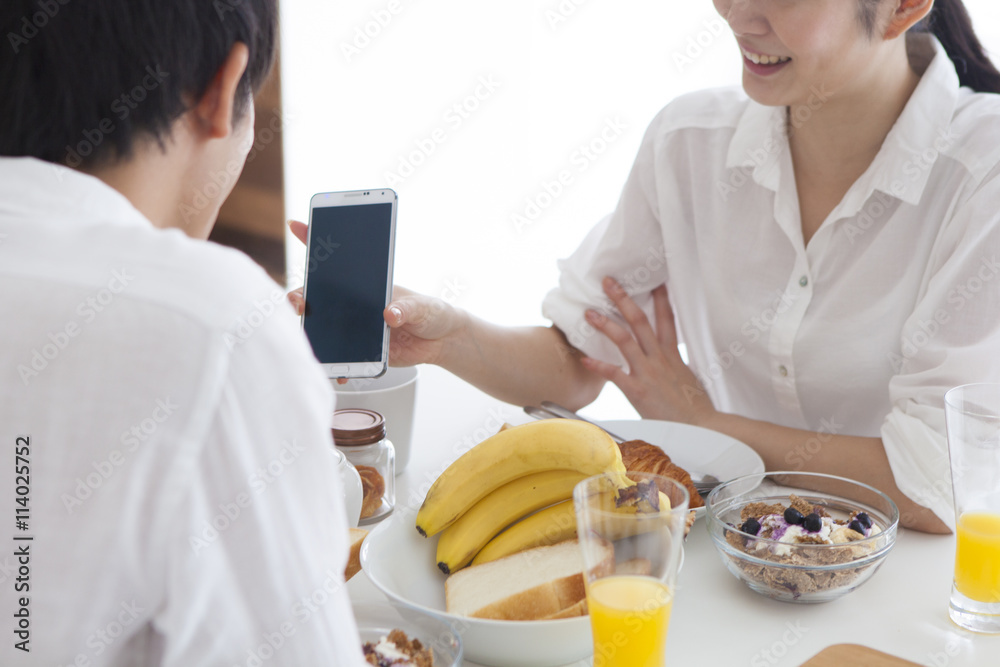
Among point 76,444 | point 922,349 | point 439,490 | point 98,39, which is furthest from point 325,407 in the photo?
point 922,349

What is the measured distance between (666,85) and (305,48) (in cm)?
134

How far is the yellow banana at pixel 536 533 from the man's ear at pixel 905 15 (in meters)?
0.78

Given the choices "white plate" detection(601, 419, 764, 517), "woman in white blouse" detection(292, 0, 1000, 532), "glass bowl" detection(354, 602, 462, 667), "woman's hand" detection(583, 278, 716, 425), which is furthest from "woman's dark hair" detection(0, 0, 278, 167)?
"woman's hand" detection(583, 278, 716, 425)

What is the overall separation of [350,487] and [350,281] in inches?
10.5

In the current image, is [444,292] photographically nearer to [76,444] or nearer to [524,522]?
[524,522]

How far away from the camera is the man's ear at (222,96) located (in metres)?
0.59

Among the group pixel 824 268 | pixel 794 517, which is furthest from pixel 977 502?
pixel 824 268

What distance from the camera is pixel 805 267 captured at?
1.29 metres

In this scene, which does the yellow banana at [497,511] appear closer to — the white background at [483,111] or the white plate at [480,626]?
the white plate at [480,626]

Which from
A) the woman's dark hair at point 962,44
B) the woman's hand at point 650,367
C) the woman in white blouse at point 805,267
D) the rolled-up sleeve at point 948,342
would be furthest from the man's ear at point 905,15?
the woman's hand at point 650,367

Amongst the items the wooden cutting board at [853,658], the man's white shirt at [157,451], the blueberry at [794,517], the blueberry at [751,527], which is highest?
the man's white shirt at [157,451]

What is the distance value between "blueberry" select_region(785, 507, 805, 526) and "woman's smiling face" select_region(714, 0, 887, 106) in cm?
60

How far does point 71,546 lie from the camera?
44 centimetres

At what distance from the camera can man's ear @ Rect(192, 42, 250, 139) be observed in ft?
1.94
